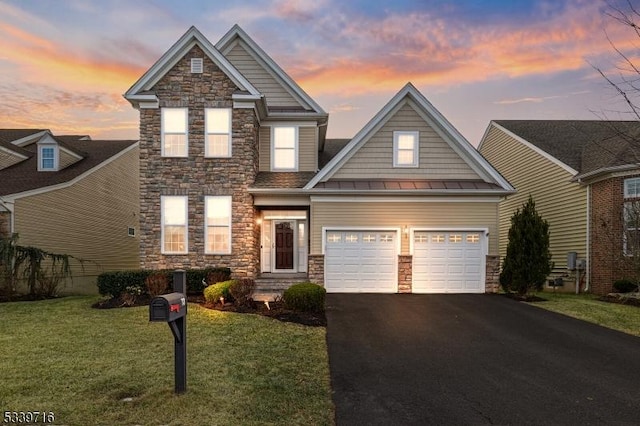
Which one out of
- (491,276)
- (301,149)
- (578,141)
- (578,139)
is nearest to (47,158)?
(301,149)

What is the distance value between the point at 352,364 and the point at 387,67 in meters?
15.2

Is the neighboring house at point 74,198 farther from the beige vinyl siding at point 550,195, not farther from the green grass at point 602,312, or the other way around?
the beige vinyl siding at point 550,195

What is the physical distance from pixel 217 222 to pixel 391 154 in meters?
6.95

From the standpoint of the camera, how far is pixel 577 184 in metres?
17.7

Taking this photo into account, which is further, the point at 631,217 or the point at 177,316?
the point at 631,217

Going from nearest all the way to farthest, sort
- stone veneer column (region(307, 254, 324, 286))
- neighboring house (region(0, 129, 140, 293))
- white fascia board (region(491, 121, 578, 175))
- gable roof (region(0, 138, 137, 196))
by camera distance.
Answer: stone veneer column (region(307, 254, 324, 286))
neighboring house (region(0, 129, 140, 293))
gable roof (region(0, 138, 137, 196))
white fascia board (region(491, 121, 578, 175))

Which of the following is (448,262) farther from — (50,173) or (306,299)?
(50,173)

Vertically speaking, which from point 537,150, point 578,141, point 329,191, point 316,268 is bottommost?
point 316,268

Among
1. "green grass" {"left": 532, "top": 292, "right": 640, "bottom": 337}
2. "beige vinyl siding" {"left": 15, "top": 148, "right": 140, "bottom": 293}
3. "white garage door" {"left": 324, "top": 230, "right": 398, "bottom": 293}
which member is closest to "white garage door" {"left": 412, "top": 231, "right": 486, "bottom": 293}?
"white garage door" {"left": 324, "top": 230, "right": 398, "bottom": 293}

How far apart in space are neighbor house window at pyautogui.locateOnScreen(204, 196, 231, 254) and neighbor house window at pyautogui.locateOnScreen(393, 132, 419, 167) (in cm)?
645

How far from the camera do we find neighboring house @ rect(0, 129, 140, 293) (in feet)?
54.0

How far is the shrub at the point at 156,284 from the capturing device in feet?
40.9

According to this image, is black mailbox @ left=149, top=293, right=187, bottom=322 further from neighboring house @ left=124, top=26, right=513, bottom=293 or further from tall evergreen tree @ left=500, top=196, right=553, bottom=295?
tall evergreen tree @ left=500, top=196, right=553, bottom=295

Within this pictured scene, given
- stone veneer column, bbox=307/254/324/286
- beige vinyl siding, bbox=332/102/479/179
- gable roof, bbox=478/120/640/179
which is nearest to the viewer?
stone veneer column, bbox=307/254/324/286
